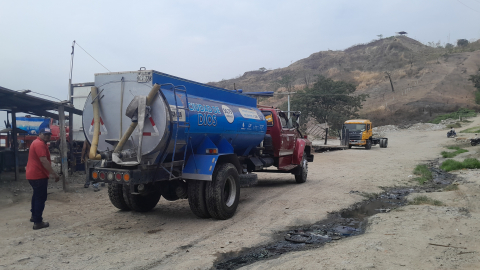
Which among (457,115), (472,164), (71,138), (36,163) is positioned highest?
(457,115)

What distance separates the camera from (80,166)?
13.1 metres

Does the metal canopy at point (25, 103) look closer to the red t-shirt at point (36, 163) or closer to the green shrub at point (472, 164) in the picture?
the red t-shirt at point (36, 163)

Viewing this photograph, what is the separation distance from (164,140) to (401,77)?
7144 centimetres

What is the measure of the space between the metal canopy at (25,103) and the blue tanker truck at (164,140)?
155 inches

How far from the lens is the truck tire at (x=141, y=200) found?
7435mm

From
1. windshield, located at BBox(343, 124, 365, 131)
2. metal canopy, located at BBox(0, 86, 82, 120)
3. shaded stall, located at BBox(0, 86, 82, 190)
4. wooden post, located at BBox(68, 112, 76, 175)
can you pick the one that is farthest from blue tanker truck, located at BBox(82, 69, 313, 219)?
windshield, located at BBox(343, 124, 365, 131)

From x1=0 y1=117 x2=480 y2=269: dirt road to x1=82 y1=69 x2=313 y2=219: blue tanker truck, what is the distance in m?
0.53

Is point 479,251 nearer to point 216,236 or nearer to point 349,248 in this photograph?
point 349,248

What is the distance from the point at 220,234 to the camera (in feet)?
19.9

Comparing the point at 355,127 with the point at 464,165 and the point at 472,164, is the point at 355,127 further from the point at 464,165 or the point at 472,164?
the point at 472,164

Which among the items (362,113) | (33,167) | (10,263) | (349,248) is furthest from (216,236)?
(362,113)

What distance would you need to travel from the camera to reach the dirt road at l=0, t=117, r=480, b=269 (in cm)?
460

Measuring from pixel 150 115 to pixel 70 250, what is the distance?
7.73ft

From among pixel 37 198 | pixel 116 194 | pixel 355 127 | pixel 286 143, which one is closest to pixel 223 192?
pixel 116 194
